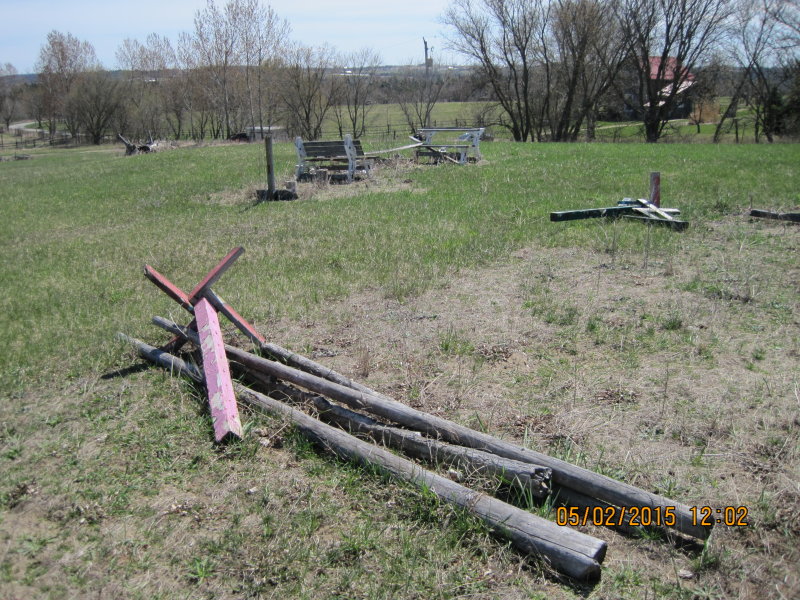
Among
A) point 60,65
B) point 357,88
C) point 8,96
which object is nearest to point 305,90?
point 357,88

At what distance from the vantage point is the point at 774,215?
31.8 ft

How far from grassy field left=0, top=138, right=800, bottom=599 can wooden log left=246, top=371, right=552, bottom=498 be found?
0.98 ft

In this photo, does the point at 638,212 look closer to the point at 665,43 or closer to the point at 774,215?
the point at 774,215

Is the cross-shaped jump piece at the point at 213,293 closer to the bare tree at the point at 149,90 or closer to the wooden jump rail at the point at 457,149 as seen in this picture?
the wooden jump rail at the point at 457,149

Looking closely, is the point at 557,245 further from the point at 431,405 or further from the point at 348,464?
the point at 348,464

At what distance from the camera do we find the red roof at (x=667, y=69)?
3841cm

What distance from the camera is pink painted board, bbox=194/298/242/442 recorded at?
402 centimetres

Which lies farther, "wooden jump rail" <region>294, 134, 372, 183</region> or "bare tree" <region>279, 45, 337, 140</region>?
"bare tree" <region>279, 45, 337, 140</region>

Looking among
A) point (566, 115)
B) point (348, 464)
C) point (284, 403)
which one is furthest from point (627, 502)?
point (566, 115)

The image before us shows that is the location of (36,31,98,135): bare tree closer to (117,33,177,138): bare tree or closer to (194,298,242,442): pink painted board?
(117,33,177,138): bare tree

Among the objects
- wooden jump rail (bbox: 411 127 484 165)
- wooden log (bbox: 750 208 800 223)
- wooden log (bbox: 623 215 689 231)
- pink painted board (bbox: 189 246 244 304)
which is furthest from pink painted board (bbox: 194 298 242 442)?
wooden jump rail (bbox: 411 127 484 165)

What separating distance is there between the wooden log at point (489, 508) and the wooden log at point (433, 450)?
0.48ft

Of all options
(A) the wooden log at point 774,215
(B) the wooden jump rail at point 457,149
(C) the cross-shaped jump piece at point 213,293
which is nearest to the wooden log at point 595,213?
(A) the wooden log at point 774,215

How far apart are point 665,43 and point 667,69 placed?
8.03ft
